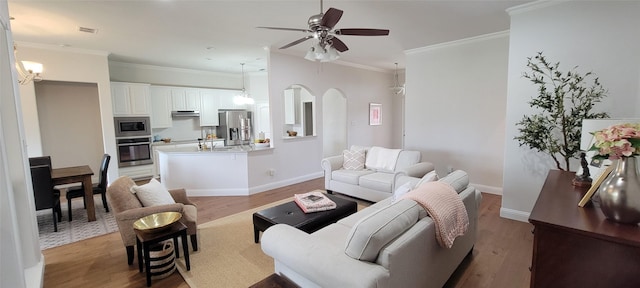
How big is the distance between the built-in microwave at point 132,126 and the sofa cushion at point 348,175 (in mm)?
4590

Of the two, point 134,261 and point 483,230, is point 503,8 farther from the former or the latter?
point 134,261

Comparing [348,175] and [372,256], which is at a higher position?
[372,256]

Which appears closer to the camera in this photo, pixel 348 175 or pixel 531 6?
pixel 531 6

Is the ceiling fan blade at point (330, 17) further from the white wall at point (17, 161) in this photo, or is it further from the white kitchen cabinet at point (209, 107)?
the white kitchen cabinet at point (209, 107)

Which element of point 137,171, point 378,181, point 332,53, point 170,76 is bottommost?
point 137,171

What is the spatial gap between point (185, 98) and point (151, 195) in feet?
16.0

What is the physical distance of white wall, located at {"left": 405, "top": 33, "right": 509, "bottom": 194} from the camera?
4.52 m

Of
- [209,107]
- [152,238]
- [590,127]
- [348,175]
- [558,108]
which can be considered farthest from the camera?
[209,107]

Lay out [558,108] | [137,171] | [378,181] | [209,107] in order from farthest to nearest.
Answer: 1. [209,107]
2. [137,171]
3. [378,181]
4. [558,108]

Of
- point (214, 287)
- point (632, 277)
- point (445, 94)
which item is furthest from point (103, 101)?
point (632, 277)

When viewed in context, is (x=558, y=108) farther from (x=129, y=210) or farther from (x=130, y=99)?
(x=130, y=99)

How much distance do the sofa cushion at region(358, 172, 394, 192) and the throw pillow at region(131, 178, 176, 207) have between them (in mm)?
2671

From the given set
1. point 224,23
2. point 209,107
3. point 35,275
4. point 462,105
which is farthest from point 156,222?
point 209,107

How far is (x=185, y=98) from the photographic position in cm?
702
